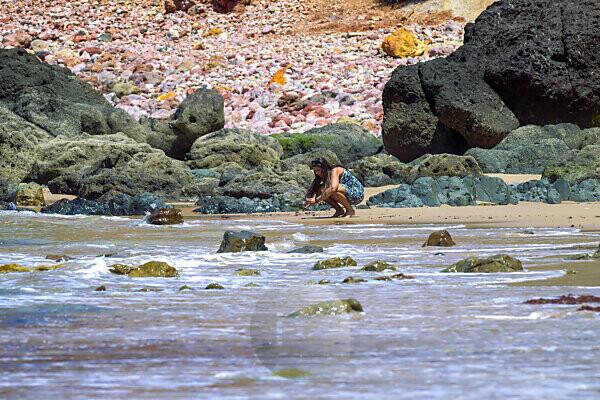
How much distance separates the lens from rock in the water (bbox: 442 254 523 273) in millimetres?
6734

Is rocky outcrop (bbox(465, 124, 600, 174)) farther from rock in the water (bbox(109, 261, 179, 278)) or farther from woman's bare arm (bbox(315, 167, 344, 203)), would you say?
rock in the water (bbox(109, 261, 179, 278))

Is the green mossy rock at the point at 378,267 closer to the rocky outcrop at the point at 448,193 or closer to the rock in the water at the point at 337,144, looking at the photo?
the rocky outcrop at the point at 448,193

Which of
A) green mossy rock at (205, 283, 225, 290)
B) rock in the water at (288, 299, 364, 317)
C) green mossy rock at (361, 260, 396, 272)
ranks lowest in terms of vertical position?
green mossy rock at (361, 260, 396, 272)

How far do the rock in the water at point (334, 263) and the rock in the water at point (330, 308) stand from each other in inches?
89.1

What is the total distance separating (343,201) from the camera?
531 inches

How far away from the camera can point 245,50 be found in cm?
4616

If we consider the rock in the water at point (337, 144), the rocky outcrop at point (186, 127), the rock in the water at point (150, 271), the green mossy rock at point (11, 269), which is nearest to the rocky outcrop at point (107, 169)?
the rocky outcrop at point (186, 127)

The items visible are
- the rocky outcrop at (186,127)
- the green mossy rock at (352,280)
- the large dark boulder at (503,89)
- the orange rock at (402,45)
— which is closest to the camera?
the green mossy rock at (352,280)

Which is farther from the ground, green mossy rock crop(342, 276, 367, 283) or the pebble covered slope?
the pebble covered slope

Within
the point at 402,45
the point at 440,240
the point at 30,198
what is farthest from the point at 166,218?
the point at 402,45

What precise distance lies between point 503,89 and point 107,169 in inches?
296

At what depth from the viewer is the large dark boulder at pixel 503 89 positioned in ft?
69.1

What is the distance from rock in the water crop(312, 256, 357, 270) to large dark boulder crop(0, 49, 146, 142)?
607 inches

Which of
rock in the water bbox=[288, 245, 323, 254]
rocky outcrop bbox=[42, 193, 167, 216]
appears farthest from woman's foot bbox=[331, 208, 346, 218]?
rock in the water bbox=[288, 245, 323, 254]
